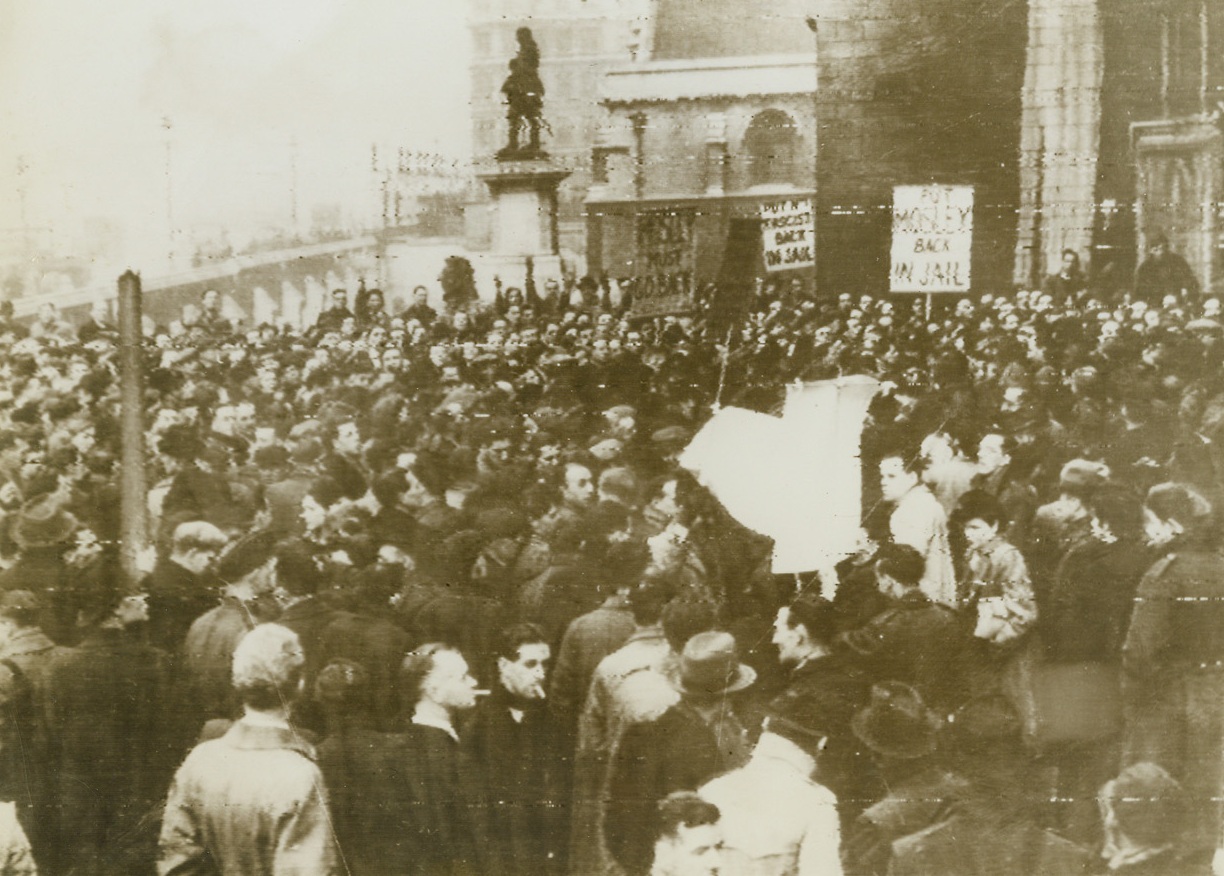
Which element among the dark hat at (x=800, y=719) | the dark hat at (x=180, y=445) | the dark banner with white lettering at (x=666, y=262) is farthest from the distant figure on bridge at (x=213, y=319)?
the dark hat at (x=800, y=719)

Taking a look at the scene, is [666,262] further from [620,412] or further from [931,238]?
[931,238]

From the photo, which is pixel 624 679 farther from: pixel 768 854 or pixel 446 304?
pixel 446 304

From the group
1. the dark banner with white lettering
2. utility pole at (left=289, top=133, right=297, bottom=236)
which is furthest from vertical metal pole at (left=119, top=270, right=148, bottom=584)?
the dark banner with white lettering

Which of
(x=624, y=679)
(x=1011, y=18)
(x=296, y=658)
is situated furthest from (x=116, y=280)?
(x=1011, y=18)

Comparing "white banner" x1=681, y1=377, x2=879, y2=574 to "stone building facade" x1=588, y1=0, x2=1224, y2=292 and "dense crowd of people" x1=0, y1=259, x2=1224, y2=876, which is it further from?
"stone building facade" x1=588, y1=0, x2=1224, y2=292

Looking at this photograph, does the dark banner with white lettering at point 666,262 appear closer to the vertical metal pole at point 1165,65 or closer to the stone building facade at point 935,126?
the stone building facade at point 935,126

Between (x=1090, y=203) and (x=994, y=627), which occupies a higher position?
(x=1090, y=203)

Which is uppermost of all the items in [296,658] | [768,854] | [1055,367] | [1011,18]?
[1011,18]
